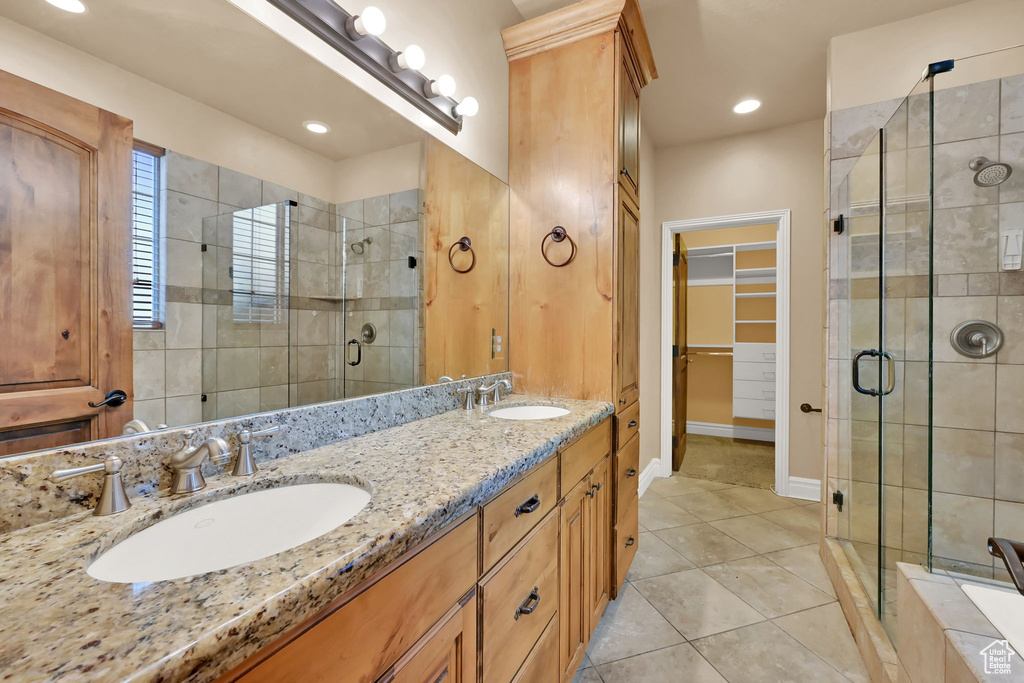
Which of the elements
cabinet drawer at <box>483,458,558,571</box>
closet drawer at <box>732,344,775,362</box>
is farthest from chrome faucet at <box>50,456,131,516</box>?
closet drawer at <box>732,344,775,362</box>

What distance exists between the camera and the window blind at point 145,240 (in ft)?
2.52

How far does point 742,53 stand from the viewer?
233cm

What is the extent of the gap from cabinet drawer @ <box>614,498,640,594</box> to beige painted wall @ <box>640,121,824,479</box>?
1087 mm

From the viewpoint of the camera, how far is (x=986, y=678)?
866mm

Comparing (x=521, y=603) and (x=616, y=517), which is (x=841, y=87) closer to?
(x=616, y=517)

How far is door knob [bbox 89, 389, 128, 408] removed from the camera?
74 cm

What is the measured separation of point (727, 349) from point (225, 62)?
4680 millimetres

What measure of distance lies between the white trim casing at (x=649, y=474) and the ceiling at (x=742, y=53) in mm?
2540

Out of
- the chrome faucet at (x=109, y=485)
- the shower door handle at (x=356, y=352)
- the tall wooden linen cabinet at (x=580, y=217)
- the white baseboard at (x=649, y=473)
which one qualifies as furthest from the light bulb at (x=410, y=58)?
the white baseboard at (x=649, y=473)

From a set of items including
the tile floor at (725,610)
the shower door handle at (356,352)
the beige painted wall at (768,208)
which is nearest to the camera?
the shower door handle at (356,352)

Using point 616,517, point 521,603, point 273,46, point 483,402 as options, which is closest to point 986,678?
point 521,603

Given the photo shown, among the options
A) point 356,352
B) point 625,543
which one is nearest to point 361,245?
point 356,352

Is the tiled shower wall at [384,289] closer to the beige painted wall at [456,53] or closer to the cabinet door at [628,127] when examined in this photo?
the beige painted wall at [456,53]

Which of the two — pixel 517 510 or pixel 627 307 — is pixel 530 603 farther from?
pixel 627 307
